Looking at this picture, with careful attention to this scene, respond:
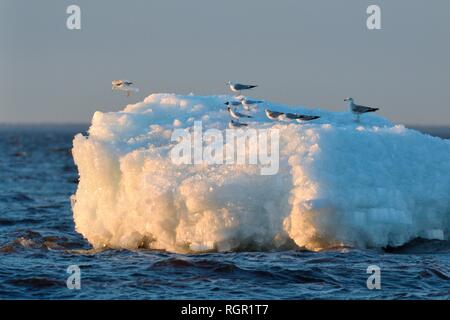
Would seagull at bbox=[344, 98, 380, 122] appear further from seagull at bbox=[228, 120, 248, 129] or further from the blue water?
the blue water

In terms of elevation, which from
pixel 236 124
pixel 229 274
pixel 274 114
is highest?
pixel 274 114

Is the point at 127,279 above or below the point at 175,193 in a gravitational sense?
below

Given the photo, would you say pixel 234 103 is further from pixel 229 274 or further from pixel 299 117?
pixel 229 274

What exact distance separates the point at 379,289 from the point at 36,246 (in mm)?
8637

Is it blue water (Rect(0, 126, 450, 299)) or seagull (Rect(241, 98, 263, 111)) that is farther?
seagull (Rect(241, 98, 263, 111))

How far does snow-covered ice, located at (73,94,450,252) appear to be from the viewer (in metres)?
18.0

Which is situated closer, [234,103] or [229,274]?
[229,274]

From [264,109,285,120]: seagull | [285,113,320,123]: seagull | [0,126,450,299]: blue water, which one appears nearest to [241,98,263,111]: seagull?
[264,109,285,120]: seagull

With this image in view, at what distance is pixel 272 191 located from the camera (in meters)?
18.1

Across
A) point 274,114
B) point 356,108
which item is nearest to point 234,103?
point 274,114

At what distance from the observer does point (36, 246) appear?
70.3 ft

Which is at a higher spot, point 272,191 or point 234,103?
point 234,103
